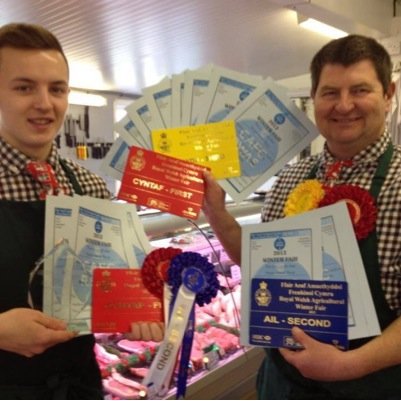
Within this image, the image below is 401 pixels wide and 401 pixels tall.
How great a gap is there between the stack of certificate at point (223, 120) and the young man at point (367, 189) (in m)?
0.09

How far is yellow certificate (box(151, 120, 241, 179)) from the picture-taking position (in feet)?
4.48

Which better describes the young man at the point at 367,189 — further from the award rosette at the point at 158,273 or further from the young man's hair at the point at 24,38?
the young man's hair at the point at 24,38

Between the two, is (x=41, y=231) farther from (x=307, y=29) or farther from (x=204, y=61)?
(x=204, y=61)

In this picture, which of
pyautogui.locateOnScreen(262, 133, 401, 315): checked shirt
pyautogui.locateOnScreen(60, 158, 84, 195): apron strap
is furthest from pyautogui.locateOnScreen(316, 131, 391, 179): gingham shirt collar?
pyautogui.locateOnScreen(60, 158, 84, 195): apron strap

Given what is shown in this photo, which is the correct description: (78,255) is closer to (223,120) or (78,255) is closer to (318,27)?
(223,120)

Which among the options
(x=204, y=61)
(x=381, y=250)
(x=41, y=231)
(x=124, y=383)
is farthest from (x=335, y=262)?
(x=204, y=61)

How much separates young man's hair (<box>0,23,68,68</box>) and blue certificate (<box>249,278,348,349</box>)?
2.88 ft

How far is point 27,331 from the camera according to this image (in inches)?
43.2

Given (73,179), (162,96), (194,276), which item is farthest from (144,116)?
(194,276)

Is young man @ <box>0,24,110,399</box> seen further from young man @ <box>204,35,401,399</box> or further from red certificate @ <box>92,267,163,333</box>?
young man @ <box>204,35,401,399</box>

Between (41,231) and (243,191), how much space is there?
24.3 inches

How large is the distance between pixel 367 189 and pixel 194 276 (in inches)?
22.5

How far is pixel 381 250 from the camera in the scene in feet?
4.01

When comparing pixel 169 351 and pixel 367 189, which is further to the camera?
pixel 367 189
